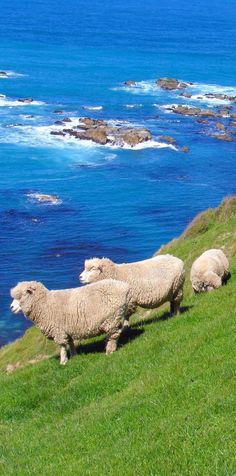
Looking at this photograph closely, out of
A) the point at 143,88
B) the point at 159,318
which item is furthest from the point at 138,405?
the point at 143,88

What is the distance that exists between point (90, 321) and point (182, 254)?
15.0 m

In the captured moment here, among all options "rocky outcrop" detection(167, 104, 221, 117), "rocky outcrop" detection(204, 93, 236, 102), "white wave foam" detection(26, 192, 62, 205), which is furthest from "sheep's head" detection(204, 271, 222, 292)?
"rocky outcrop" detection(204, 93, 236, 102)

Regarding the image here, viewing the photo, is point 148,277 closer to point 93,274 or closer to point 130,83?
point 93,274

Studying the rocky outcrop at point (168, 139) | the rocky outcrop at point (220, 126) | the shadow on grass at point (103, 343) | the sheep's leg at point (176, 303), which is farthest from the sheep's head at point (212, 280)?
the rocky outcrop at point (220, 126)

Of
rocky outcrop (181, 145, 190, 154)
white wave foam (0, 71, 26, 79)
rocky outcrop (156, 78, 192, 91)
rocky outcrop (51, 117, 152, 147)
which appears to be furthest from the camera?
white wave foam (0, 71, 26, 79)

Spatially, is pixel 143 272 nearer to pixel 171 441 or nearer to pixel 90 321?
pixel 90 321

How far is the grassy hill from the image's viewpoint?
1052 centimetres

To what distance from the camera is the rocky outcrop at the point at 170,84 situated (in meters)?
113

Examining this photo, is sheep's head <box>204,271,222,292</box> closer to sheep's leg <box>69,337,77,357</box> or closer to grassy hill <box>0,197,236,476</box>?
grassy hill <box>0,197,236,476</box>

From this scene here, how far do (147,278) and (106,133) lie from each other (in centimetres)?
6669

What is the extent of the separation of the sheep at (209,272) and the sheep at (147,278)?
65.5 inches

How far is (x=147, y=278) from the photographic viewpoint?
18812mm

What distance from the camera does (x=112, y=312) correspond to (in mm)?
17031

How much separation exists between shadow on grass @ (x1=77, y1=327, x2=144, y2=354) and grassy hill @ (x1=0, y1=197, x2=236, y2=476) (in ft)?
0.13
